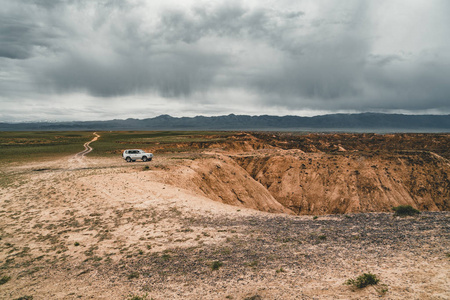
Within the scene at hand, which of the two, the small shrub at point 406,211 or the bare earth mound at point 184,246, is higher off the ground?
the small shrub at point 406,211

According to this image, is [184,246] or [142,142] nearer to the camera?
[184,246]

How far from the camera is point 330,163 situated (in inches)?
1781

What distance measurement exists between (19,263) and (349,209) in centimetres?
4078

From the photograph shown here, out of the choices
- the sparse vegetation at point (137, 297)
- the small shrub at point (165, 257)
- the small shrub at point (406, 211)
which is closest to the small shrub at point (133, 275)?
the sparse vegetation at point (137, 297)

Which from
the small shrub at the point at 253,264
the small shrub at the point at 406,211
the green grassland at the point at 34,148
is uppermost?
the green grassland at the point at 34,148

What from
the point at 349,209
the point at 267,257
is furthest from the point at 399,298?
the point at 349,209

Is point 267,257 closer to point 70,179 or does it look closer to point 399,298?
point 399,298

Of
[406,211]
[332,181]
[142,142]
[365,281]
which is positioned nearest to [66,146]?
[142,142]

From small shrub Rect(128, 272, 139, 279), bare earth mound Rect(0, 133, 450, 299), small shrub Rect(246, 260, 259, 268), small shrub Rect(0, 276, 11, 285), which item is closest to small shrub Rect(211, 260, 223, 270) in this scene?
bare earth mound Rect(0, 133, 450, 299)

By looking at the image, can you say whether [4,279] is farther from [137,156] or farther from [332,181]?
[332,181]

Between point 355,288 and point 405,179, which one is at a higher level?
point 355,288

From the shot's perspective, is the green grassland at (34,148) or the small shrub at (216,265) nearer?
the small shrub at (216,265)

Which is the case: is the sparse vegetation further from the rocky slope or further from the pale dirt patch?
the rocky slope

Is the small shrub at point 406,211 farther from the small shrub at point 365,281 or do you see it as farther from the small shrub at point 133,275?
the small shrub at point 133,275
